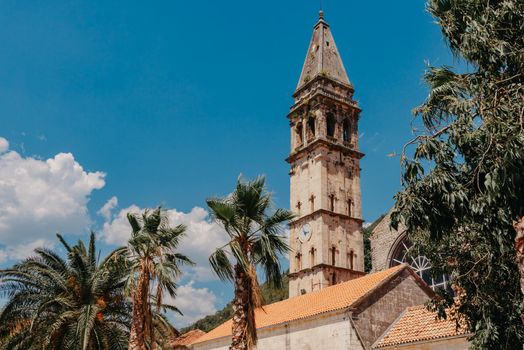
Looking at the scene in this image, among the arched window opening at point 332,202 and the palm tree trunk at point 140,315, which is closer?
the palm tree trunk at point 140,315

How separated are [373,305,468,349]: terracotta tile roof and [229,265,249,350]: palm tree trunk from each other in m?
8.12

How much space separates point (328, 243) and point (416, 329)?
72.1ft

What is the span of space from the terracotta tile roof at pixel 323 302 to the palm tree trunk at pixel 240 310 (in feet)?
28.5

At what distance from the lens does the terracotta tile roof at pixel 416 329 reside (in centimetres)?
1994

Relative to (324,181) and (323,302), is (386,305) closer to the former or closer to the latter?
(323,302)

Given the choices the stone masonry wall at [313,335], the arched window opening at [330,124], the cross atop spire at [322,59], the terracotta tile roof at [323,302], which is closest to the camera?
the stone masonry wall at [313,335]

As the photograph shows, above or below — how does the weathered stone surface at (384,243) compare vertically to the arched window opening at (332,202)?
below

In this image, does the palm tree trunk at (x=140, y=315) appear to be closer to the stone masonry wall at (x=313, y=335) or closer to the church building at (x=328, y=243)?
the stone masonry wall at (x=313, y=335)

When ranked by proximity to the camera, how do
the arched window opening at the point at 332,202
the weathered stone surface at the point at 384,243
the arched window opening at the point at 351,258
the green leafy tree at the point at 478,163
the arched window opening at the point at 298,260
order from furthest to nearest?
the arched window opening at the point at 332,202 → the arched window opening at the point at 298,260 → the arched window opening at the point at 351,258 → the weathered stone surface at the point at 384,243 → the green leafy tree at the point at 478,163

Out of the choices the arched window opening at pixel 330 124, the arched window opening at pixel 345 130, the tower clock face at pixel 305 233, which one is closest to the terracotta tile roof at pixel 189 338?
the tower clock face at pixel 305 233

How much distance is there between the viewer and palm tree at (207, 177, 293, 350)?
14477 millimetres

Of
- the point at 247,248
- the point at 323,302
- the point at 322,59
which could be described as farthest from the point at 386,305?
the point at 322,59

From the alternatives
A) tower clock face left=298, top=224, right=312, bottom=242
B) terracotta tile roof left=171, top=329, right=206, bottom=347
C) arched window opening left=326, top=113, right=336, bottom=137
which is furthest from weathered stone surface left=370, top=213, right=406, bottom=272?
terracotta tile roof left=171, top=329, right=206, bottom=347

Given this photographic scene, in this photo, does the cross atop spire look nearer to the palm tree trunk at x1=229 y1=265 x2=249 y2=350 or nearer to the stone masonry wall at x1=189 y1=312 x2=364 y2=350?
the stone masonry wall at x1=189 y1=312 x2=364 y2=350
